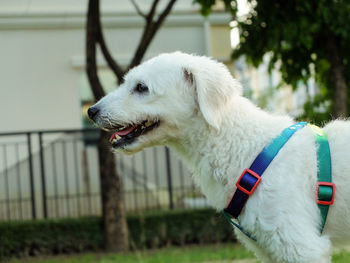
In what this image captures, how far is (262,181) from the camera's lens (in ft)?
8.94

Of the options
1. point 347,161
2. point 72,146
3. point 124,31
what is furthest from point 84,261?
point 124,31

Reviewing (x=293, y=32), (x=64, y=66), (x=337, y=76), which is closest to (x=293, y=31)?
(x=293, y=32)

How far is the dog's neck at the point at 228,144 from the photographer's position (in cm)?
288

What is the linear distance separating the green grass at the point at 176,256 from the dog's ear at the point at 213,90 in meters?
2.88

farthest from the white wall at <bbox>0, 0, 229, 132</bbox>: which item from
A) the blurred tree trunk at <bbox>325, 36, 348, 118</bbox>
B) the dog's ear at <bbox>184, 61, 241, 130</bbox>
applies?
the dog's ear at <bbox>184, 61, 241, 130</bbox>

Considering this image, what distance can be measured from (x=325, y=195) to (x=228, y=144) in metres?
0.62

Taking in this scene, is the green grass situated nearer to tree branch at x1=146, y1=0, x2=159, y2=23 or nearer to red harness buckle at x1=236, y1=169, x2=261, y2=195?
red harness buckle at x1=236, y1=169, x2=261, y2=195

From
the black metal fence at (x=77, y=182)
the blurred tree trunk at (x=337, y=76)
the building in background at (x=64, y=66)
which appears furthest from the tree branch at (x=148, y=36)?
the building in background at (x=64, y=66)

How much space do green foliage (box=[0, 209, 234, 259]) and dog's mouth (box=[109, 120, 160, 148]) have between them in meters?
4.31

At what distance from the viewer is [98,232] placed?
7.49 meters

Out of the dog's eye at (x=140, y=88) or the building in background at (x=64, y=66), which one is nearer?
the dog's eye at (x=140, y=88)

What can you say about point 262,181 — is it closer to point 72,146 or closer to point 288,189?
point 288,189

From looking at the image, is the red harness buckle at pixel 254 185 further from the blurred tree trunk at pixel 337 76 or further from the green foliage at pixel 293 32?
the blurred tree trunk at pixel 337 76

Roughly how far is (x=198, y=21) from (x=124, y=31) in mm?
1854
